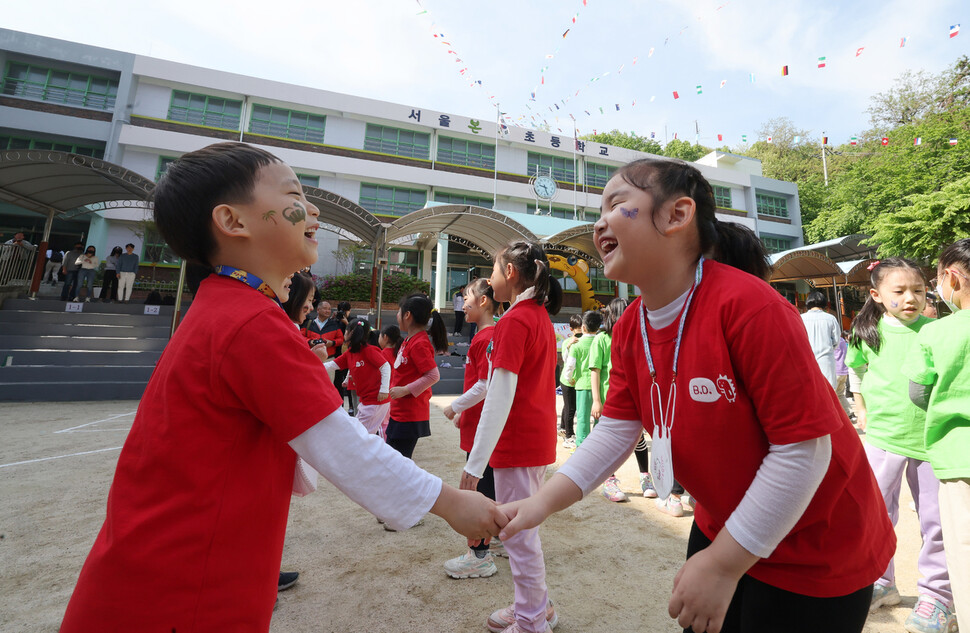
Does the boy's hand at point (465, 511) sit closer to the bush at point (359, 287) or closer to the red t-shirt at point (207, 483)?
the red t-shirt at point (207, 483)

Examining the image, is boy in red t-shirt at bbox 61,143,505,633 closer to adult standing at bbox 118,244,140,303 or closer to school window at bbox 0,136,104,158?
adult standing at bbox 118,244,140,303

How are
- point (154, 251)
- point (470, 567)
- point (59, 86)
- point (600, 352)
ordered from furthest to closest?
point (59, 86) → point (154, 251) → point (600, 352) → point (470, 567)

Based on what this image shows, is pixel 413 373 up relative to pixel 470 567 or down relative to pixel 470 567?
up

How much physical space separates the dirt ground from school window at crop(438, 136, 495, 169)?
63.5 ft

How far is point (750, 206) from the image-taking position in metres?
26.2

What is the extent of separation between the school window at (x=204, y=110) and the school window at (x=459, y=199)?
9065 mm

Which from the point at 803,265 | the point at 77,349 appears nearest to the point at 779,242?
the point at 803,265

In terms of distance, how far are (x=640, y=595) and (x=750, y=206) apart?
29.3m

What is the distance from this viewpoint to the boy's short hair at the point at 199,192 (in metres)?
1.15

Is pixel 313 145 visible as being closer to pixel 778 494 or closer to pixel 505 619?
pixel 505 619

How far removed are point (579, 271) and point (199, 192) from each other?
618 inches

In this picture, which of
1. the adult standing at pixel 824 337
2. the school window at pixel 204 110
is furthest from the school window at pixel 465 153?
the adult standing at pixel 824 337

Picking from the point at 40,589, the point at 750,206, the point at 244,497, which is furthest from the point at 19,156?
the point at 750,206

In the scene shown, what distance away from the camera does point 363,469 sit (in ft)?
3.26
